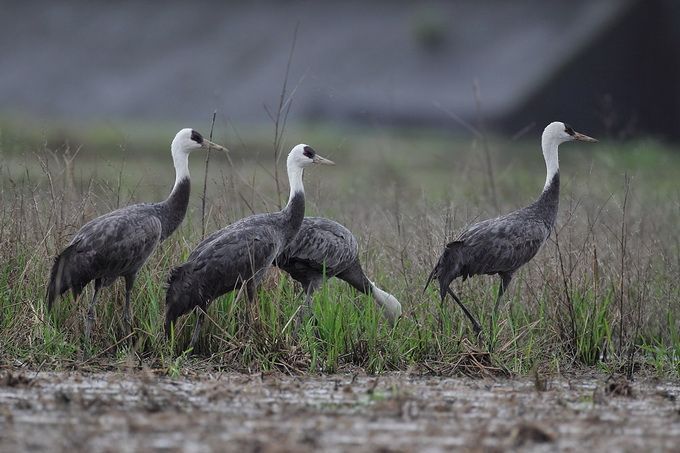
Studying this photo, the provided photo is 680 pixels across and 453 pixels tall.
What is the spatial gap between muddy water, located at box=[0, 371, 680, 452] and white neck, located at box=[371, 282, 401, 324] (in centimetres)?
106

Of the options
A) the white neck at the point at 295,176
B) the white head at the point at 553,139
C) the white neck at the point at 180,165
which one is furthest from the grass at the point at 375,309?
the white head at the point at 553,139

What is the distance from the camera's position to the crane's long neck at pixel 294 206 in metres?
10.1

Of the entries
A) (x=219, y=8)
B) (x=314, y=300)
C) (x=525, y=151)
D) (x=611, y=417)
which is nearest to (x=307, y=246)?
(x=314, y=300)

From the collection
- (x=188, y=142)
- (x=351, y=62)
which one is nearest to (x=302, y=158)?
(x=188, y=142)

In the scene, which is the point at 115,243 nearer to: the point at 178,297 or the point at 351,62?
the point at 178,297

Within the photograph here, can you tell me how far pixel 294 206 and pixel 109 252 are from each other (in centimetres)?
155

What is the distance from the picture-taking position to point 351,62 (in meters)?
32.8

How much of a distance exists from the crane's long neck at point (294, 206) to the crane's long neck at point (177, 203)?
0.73 m

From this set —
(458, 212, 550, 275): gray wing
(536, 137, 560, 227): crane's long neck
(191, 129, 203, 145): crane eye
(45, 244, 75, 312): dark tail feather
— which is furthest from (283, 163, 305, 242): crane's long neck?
(536, 137, 560, 227): crane's long neck

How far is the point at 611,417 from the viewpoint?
24.0 feet

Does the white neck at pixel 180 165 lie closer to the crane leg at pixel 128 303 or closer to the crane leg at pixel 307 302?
the crane leg at pixel 128 303

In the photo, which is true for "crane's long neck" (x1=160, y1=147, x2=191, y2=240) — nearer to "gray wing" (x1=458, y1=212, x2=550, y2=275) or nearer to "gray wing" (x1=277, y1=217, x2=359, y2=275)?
"gray wing" (x1=277, y1=217, x2=359, y2=275)

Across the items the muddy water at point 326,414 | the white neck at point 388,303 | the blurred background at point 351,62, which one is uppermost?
the blurred background at point 351,62

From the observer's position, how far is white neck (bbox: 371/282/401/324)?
384 inches
